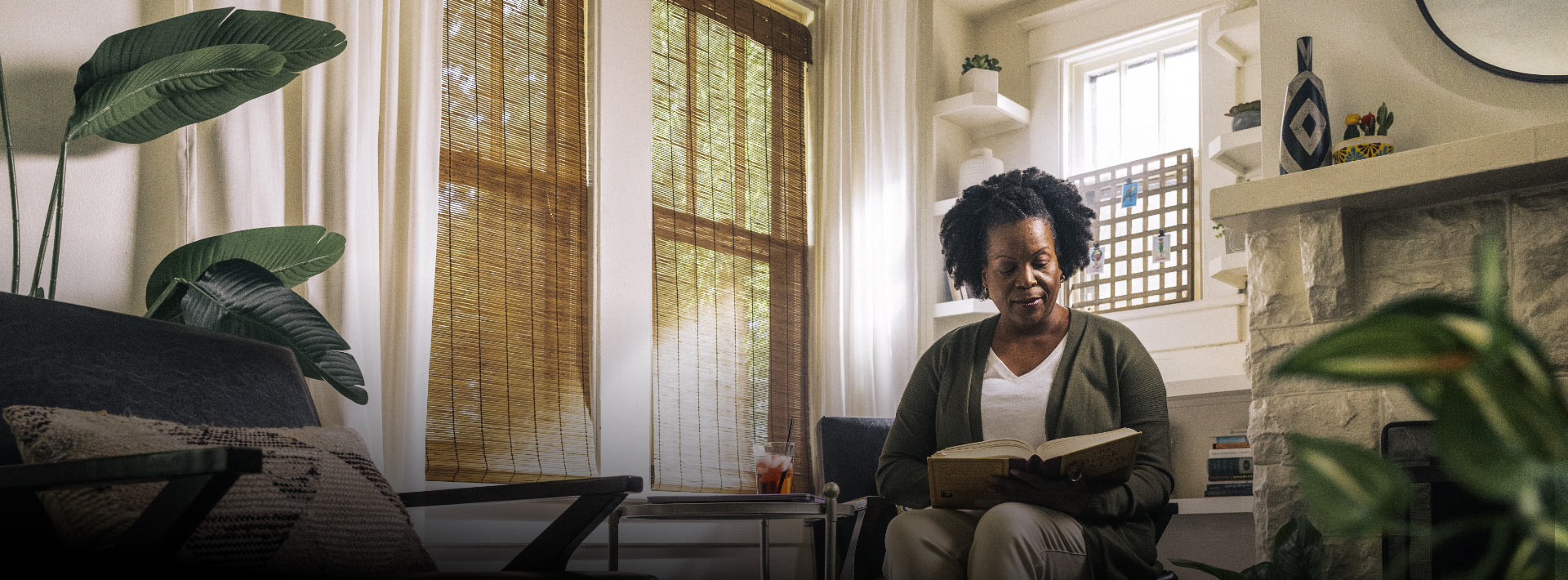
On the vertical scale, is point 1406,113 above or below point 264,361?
above

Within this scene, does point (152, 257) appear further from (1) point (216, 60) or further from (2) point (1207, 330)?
(2) point (1207, 330)

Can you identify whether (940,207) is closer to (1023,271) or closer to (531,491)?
(1023,271)

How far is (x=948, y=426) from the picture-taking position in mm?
2162

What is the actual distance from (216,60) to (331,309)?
0.68 m

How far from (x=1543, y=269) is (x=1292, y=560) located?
2.44 feet

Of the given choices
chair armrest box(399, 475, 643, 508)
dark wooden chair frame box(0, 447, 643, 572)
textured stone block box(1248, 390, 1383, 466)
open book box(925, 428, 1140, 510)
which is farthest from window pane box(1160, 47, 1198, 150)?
dark wooden chair frame box(0, 447, 643, 572)

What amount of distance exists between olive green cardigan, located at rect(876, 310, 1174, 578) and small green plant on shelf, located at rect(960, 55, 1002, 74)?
2.19m

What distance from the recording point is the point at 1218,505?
3.37 metres

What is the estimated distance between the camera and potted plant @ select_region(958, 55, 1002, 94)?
13.9 feet

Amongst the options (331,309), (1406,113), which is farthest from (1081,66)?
(331,309)

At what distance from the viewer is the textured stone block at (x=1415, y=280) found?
2293 mm

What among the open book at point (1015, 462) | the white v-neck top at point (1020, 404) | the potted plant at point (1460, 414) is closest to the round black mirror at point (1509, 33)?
the white v-neck top at point (1020, 404)

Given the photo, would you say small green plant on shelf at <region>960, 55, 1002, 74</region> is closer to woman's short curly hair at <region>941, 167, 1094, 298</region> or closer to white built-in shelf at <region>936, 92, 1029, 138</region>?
white built-in shelf at <region>936, 92, 1029, 138</region>

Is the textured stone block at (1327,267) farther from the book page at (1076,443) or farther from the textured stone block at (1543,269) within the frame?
the book page at (1076,443)
